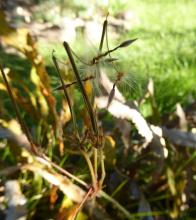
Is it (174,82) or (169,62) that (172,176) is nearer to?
(174,82)

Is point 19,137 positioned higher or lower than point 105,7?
lower

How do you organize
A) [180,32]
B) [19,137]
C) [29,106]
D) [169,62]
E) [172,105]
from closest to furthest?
1. [19,137]
2. [29,106]
3. [172,105]
4. [169,62]
5. [180,32]

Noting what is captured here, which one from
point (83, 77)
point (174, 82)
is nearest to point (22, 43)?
point (83, 77)

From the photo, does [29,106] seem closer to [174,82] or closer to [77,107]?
[77,107]

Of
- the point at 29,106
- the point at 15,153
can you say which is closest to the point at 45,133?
the point at 29,106

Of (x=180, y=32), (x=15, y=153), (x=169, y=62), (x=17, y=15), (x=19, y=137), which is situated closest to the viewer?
(x=19, y=137)

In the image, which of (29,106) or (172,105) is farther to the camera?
(172,105)

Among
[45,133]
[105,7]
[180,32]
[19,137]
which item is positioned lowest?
[180,32]

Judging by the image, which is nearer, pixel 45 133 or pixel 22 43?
pixel 22 43

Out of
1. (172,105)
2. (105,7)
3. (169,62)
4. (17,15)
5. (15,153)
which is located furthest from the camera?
(17,15)
